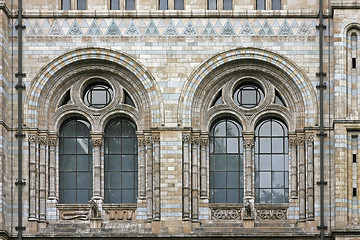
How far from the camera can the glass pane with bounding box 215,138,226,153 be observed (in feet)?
148

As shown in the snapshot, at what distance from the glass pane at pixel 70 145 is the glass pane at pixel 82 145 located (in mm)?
158

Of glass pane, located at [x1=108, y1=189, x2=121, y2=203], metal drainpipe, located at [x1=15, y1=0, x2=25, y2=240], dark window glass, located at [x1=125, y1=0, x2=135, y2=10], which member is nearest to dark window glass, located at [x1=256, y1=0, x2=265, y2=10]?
dark window glass, located at [x1=125, y1=0, x2=135, y2=10]

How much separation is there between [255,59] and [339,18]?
3069 mm

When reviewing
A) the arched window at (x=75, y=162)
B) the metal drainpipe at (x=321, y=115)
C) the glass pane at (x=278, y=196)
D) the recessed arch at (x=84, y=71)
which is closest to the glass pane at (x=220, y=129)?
the recessed arch at (x=84, y=71)

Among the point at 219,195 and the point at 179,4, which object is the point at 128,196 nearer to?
the point at 219,195

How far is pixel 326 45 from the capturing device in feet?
146

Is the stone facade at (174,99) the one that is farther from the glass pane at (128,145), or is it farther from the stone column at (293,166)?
the glass pane at (128,145)

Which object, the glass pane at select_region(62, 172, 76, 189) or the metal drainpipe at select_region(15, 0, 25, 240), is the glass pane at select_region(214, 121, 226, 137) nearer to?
the glass pane at select_region(62, 172, 76, 189)

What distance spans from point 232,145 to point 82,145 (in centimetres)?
499

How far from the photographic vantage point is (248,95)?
1780 inches

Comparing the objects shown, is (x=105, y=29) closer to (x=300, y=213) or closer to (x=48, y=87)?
(x=48, y=87)

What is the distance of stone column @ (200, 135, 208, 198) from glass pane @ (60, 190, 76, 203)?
4234mm

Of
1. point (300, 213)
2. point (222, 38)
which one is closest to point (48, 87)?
point (222, 38)

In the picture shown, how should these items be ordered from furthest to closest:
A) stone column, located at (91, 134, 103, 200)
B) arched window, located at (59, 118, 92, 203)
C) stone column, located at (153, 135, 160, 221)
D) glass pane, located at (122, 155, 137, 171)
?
1. glass pane, located at (122, 155, 137, 171)
2. arched window, located at (59, 118, 92, 203)
3. stone column, located at (91, 134, 103, 200)
4. stone column, located at (153, 135, 160, 221)
